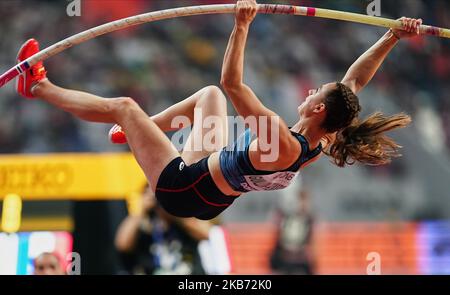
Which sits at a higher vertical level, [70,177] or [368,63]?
[70,177]

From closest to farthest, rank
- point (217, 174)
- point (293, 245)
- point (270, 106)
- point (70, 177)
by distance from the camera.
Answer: point (217, 174) < point (70, 177) < point (293, 245) < point (270, 106)

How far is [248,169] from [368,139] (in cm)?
86

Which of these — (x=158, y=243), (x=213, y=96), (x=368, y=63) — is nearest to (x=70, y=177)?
(x=158, y=243)

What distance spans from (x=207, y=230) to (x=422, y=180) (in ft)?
10.7

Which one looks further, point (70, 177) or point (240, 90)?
point (70, 177)

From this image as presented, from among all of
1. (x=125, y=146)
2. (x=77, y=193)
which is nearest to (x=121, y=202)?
(x=77, y=193)

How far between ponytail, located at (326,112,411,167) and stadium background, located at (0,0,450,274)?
3.39 meters

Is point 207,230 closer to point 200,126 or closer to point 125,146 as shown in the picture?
point 125,146

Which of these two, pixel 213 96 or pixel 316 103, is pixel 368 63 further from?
pixel 213 96

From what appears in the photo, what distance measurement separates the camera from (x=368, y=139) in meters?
5.44

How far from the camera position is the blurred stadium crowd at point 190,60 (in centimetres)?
1084

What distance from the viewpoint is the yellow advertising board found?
828 cm

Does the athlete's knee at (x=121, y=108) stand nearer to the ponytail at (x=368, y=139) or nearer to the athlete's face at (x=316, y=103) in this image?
the athlete's face at (x=316, y=103)

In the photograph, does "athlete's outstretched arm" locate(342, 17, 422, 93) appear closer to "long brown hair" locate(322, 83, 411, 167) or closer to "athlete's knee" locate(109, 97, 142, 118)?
"long brown hair" locate(322, 83, 411, 167)
